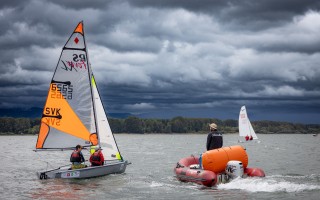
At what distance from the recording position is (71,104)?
993 inches

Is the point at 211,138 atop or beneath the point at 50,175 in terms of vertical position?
atop

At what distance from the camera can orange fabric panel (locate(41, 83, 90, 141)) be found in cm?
2486

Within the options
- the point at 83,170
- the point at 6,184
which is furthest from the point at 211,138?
the point at 6,184

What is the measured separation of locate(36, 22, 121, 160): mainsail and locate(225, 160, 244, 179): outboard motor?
7.95 m

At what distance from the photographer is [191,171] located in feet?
75.7

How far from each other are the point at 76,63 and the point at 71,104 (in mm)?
2428

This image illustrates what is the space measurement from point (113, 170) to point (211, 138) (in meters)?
6.58

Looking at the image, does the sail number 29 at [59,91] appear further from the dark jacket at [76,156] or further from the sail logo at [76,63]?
the dark jacket at [76,156]

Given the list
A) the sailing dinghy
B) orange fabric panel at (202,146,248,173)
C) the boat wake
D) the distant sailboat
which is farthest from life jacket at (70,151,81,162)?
the distant sailboat

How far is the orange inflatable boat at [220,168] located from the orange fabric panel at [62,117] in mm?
6917

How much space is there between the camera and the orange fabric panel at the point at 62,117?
24.9 metres

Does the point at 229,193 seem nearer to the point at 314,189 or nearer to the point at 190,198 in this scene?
the point at 190,198

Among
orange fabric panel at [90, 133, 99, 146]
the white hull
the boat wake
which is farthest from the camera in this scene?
orange fabric panel at [90, 133, 99, 146]

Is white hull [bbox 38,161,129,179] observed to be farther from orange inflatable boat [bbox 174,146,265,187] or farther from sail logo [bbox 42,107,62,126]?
orange inflatable boat [bbox 174,146,265,187]
